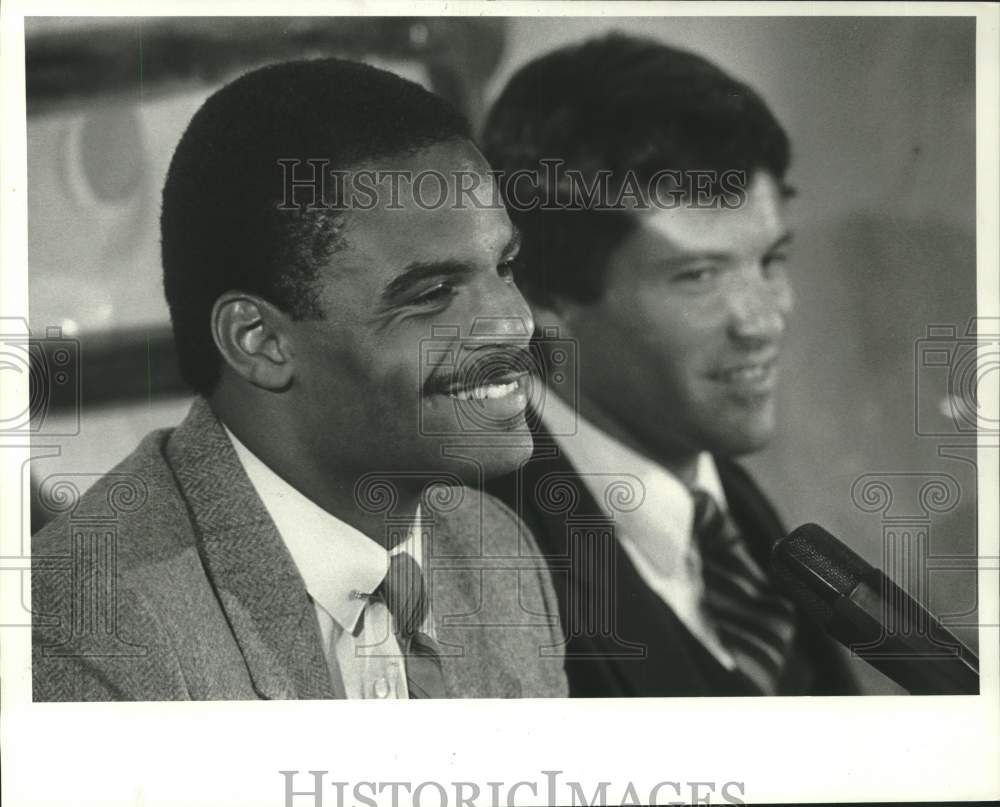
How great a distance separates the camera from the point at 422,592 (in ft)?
6.98

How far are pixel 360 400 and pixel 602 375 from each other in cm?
44

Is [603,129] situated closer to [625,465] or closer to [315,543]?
[625,465]

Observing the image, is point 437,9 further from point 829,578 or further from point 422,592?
point 829,578

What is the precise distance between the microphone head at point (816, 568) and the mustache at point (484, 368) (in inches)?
22.1

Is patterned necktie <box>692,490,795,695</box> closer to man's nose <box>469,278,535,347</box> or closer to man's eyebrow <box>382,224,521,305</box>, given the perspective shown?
man's nose <box>469,278,535,347</box>

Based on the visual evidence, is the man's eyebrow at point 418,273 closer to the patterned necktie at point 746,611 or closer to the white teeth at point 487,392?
the white teeth at point 487,392

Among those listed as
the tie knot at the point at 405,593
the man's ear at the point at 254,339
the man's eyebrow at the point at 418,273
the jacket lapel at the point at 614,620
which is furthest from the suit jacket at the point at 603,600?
the man's ear at the point at 254,339

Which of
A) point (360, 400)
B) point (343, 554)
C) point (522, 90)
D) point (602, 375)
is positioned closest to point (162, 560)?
point (343, 554)

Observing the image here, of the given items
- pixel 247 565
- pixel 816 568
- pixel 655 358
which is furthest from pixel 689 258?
pixel 247 565

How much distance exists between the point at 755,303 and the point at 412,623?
2.80ft

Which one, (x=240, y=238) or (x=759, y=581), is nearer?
(x=240, y=238)

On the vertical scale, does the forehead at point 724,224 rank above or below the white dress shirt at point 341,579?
above

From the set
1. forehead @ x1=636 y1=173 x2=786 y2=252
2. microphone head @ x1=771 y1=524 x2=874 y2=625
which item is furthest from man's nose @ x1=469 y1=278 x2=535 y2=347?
microphone head @ x1=771 y1=524 x2=874 y2=625

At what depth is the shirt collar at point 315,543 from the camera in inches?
82.0
